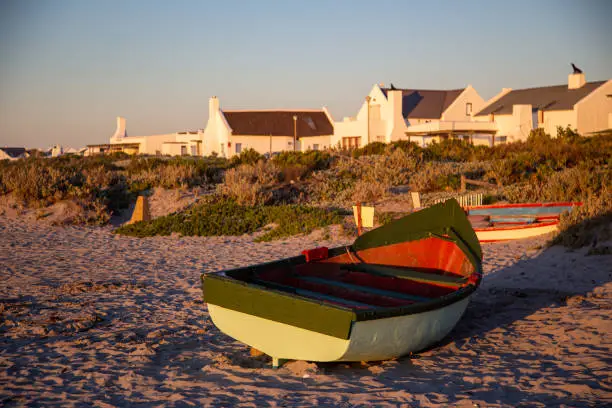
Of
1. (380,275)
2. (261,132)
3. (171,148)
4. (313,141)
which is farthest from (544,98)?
(380,275)

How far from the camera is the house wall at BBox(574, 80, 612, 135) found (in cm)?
4106

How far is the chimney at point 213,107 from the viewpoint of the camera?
4703 cm

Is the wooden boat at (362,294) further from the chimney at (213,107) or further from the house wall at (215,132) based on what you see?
the chimney at (213,107)

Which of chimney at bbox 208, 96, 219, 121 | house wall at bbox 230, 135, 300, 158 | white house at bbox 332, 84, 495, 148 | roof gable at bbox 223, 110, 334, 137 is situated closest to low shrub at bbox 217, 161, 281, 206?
white house at bbox 332, 84, 495, 148

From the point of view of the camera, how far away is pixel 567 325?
22.1 feet

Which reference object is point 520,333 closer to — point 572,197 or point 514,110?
point 572,197

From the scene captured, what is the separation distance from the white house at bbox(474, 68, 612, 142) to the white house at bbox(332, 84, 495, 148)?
4.93 feet

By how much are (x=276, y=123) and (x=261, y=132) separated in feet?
8.35

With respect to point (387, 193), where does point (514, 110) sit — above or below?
above

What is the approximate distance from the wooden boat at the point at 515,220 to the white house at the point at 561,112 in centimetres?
2903

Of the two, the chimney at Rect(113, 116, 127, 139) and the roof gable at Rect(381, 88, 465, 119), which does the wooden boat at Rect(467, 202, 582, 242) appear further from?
the chimney at Rect(113, 116, 127, 139)

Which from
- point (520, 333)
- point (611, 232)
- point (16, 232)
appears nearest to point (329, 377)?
point (520, 333)

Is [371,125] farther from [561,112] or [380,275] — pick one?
[380,275]

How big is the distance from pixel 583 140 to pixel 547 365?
31235mm
